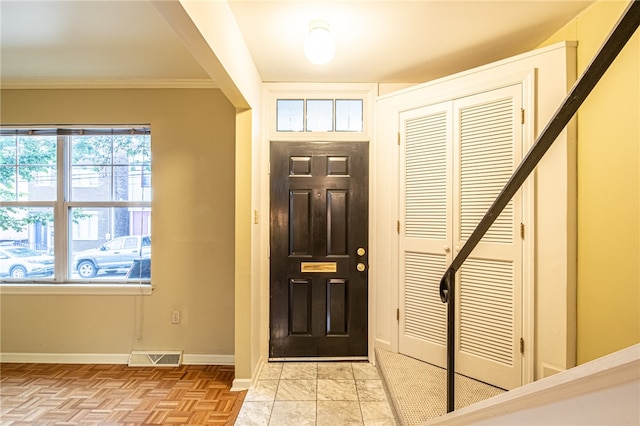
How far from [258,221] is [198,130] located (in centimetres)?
102

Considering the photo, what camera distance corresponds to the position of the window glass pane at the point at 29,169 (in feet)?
9.45

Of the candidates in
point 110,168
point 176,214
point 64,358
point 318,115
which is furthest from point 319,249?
point 64,358

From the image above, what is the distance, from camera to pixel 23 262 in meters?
2.91

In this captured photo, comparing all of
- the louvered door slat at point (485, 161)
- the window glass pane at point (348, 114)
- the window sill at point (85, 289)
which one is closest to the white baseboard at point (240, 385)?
the window sill at point (85, 289)

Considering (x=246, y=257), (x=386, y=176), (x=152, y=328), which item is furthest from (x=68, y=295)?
(x=386, y=176)

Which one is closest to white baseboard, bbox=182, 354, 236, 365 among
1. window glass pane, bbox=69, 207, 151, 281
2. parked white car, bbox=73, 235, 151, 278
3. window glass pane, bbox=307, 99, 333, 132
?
window glass pane, bbox=69, 207, 151, 281

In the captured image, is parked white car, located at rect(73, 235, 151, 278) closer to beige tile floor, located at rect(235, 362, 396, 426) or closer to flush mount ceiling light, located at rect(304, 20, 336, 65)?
beige tile floor, located at rect(235, 362, 396, 426)

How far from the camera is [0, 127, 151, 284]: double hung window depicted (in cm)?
286

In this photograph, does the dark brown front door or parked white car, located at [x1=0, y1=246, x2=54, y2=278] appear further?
parked white car, located at [x1=0, y1=246, x2=54, y2=278]

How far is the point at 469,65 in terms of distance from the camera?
2461 millimetres

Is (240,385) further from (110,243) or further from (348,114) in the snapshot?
(348,114)

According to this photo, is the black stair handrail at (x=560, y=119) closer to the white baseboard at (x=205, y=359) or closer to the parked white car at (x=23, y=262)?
the white baseboard at (x=205, y=359)

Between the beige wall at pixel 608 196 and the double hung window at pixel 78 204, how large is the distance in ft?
10.9

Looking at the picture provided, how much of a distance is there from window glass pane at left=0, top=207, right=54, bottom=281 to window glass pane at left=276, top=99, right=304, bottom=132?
7.66ft
